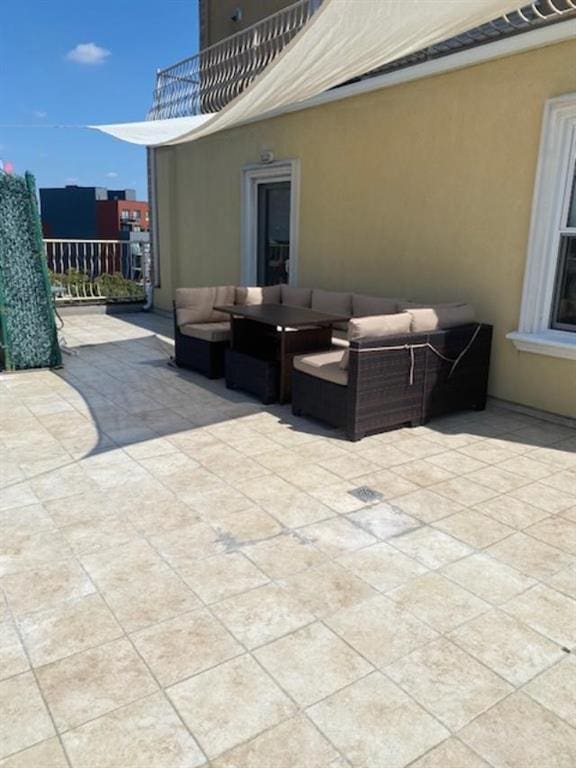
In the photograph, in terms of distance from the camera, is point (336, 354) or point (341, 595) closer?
point (341, 595)

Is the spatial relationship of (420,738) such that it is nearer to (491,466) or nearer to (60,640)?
(60,640)

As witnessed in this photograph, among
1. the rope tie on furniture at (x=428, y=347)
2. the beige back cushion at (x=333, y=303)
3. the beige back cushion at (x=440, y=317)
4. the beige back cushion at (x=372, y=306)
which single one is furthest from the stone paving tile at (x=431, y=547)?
the beige back cushion at (x=333, y=303)

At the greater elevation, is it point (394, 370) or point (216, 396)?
point (394, 370)

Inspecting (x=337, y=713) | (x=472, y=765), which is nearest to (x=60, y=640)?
(x=337, y=713)

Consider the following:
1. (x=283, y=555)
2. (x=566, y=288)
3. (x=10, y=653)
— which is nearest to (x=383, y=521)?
(x=283, y=555)

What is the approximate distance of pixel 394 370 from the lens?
460cm

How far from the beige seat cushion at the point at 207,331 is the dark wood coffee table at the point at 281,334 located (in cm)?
23

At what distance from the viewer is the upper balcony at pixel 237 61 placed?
563cm

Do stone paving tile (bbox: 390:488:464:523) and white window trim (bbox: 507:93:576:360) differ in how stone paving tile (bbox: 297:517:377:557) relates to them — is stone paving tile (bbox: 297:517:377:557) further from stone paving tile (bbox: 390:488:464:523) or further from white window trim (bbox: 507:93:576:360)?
white window trim (bbox: 507:93:576:360)

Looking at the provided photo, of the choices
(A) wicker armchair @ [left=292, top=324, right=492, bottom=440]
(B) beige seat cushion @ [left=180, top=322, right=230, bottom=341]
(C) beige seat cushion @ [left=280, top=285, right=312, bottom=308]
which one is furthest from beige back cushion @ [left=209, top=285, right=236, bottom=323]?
(A) wicker armchair @ [left=292, top=324, right=492, bottom=440]

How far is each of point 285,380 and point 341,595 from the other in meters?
3.07

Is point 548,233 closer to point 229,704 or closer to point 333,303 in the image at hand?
point 333,303

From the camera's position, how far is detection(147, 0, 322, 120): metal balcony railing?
25.9 ft

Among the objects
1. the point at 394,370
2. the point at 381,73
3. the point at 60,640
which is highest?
the point at 381,73
